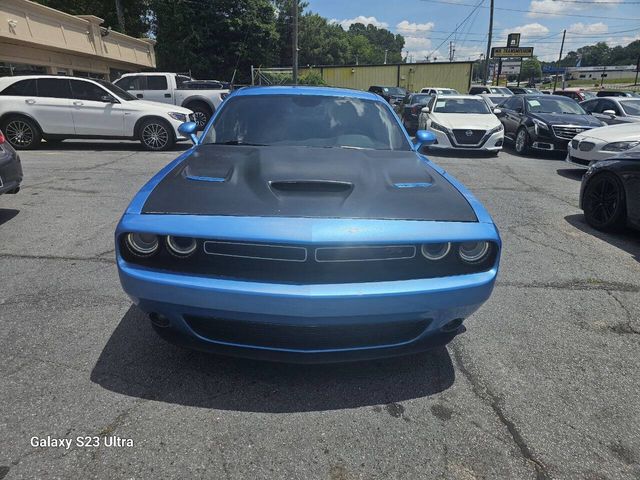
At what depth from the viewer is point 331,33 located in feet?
271

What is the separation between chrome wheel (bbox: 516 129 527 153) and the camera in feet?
40.2

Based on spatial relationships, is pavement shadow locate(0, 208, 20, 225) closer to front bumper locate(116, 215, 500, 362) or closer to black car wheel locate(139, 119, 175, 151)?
front bumper locate(116, 215, 500, 362)

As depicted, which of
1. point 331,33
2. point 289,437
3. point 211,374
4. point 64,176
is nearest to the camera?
point 289,437

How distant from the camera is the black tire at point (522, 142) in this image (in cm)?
1215

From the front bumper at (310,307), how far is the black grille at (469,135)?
386 inches

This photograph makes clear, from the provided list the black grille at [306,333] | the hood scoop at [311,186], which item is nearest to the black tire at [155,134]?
the hood scoop at [311,186]

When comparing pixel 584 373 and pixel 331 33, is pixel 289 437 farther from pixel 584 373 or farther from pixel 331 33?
pixel 331 33

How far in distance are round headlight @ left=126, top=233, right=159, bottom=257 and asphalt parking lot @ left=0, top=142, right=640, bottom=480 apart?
0.75 metres

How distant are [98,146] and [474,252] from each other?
11802mm

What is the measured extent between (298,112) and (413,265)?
202 centimetres

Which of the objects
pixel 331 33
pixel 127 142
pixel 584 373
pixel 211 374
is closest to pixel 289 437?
pixel 211 374

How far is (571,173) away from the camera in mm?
9930

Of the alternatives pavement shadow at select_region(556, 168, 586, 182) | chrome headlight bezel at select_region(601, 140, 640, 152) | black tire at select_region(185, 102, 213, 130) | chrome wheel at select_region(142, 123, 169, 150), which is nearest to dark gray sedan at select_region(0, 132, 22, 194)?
chrome wheel at select_region(142, 123, 169, 150)

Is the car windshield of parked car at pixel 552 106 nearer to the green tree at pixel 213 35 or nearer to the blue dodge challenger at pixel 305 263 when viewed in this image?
the blue dodge challenger at pixel 305 263
